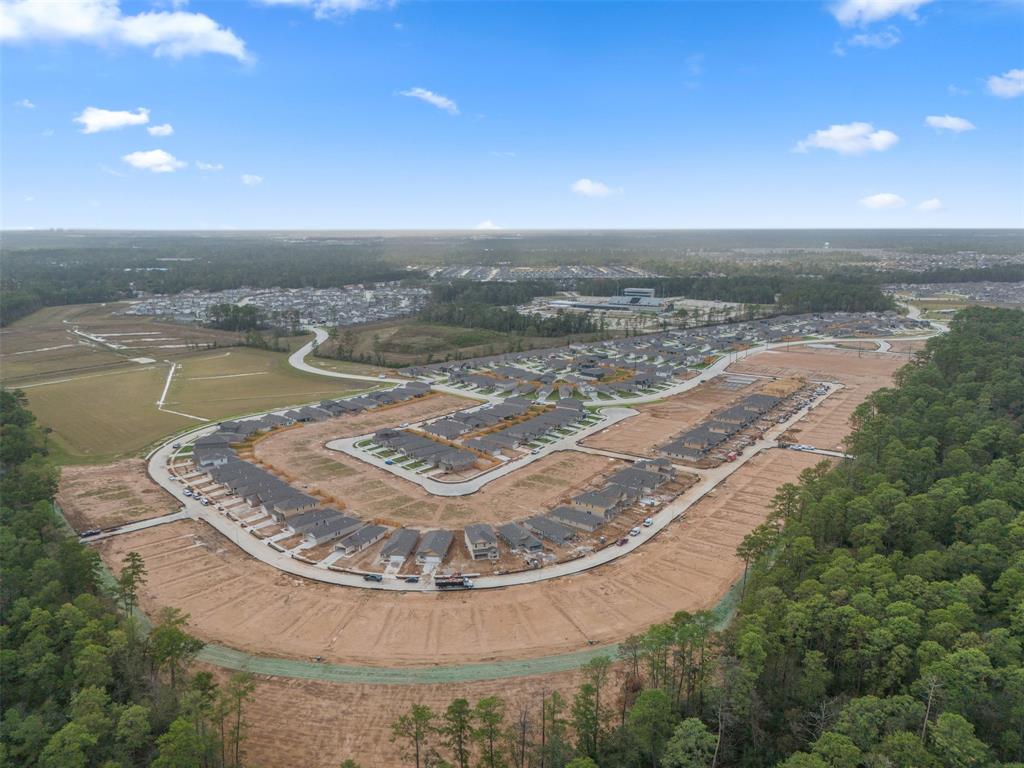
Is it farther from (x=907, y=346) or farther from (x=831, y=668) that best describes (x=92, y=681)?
(x=907, y=346)

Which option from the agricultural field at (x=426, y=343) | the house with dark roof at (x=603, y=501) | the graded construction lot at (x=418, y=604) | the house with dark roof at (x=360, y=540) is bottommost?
the graded construction lot at (x=418, y=604)

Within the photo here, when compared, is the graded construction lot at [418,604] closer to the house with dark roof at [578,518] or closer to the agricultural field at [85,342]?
the house with dark roof at [578,518]

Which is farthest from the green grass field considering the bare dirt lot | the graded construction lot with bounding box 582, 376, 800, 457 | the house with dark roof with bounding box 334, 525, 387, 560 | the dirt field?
the bare dirt lot

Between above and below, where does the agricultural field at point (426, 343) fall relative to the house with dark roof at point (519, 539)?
above

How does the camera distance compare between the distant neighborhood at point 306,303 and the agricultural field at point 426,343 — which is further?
the distant neighborhood at point 306,303

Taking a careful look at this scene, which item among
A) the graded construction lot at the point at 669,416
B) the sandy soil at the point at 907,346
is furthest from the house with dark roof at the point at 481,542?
the sandy soil at the point at 907,346

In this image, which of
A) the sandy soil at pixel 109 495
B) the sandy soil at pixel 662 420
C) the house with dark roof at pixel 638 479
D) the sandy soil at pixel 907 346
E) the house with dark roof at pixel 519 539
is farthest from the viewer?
the sandy soil at pixel 907 346

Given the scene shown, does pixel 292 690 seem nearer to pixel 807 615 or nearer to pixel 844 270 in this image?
pixel 807 615

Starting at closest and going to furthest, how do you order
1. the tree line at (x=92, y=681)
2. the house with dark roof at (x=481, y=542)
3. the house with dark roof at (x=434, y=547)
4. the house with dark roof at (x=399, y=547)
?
the tree line at (x=92, y=681)
the house with dark roof at (x=399, y=547)
the house with dark roof at (x=434, y=547)
the house with dark roof at (x=481, y=542)
